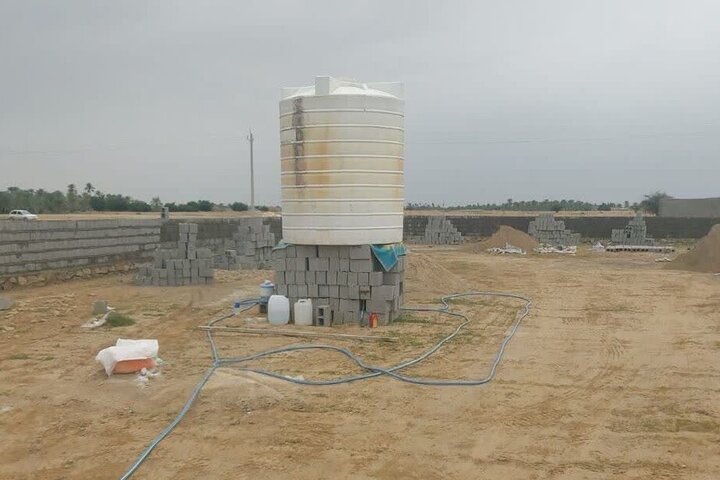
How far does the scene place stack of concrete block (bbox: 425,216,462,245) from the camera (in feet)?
116

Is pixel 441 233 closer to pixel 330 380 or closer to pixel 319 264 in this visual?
pixel 319 264

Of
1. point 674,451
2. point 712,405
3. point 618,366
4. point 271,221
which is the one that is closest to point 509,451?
point 674,451

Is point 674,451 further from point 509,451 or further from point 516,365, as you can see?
point 516,365

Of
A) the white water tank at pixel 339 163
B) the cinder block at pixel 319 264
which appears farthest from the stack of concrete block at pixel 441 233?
the cinder block at pixel 319 264

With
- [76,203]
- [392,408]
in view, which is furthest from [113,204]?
[392,408]

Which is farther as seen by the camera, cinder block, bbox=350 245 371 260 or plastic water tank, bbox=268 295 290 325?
plastic water tank, bbox=268 295 290 325

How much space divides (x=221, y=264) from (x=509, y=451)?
15.8m

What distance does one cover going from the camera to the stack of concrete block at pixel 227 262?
63.5 feet

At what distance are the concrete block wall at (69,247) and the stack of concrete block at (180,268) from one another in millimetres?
2048

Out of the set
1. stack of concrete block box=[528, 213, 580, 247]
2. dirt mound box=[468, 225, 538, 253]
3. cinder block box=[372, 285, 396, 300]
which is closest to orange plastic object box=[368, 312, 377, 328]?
cinder block box=[372, 285, 396, 300]

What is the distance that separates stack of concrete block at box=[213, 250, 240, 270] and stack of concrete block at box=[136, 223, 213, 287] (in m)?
3.44

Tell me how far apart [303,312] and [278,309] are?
0.41 m

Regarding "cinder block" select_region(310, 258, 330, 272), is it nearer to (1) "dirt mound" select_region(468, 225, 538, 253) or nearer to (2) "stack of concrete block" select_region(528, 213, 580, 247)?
(1) "dirt mound" select_region(468, 225, 538, 253)

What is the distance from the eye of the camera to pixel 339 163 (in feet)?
30.5
